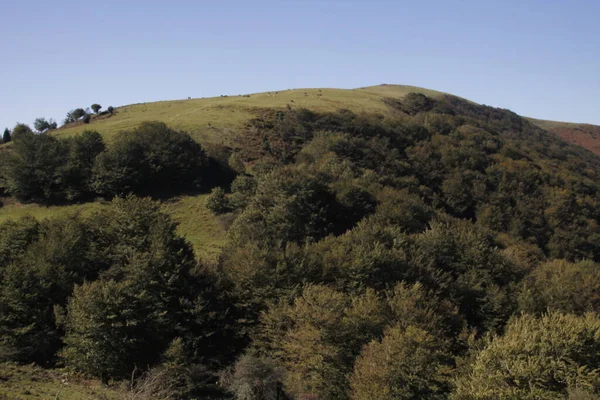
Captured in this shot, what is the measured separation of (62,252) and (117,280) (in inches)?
181

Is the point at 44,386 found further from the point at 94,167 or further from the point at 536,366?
the point at 94,167

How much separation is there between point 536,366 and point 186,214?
43.5 metres

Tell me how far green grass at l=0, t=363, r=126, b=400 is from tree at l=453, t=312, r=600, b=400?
18.0 m

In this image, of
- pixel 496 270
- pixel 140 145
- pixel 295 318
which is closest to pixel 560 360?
pixel 295 318

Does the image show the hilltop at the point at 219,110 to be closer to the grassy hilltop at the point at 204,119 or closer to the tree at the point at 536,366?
the grassy hilltop at the point at 204,119

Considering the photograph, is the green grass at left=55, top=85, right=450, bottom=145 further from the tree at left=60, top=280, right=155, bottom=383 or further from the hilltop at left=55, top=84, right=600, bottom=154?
the tree at left=60, top=280, right=155, bottom=383

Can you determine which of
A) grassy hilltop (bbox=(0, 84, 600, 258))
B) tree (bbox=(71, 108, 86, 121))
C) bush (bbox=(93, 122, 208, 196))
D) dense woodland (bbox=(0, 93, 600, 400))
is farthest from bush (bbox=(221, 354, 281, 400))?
tree (bbox=(71, 108, 86, 121))

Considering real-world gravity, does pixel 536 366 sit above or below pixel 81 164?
below

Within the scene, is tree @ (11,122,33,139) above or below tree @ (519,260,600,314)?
above

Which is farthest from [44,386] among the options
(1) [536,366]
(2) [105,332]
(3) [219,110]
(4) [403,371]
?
(3) [219,110]

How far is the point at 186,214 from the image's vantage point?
58.5 m

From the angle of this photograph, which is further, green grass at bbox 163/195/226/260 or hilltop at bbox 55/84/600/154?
hilltop at bbox 55/84/600/154

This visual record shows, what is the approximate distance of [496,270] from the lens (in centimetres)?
4541

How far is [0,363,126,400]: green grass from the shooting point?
2164 centimetres
